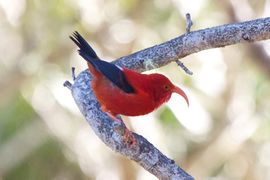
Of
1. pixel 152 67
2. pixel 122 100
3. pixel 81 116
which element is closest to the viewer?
pixel 122 100

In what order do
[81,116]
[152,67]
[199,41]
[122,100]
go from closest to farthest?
[122,100] → [199,41] → [152,67] → [81,116]

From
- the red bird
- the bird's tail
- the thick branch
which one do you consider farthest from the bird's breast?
the thick branch

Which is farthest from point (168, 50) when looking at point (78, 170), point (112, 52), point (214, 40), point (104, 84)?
point (78, 170)

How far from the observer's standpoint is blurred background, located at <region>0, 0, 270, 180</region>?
5375 mm

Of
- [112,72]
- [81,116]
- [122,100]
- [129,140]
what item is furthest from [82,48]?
[81,116]

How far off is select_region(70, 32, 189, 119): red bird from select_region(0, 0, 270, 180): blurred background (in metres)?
2.81

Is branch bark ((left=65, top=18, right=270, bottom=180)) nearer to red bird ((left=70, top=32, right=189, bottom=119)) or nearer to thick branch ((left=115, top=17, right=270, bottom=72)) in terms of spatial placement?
thick branch ((left=115, top=17, right=270, bottom=72))

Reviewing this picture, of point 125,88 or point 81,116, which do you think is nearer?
point 125,88

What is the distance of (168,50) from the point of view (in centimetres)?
284

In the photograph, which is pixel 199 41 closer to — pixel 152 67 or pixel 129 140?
pixel 152 67

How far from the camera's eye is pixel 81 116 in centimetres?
543

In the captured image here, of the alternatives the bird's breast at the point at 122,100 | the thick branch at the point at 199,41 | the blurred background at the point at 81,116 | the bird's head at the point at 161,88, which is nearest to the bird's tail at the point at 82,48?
the bird's breast at the point at 122,100

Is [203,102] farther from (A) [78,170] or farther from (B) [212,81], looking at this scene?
(A) [78,170]

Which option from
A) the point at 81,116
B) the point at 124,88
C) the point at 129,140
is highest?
the point at 81,116
